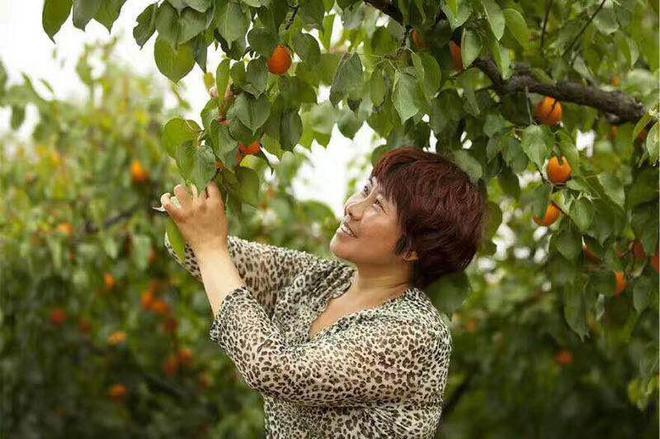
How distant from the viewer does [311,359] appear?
185 centimetres

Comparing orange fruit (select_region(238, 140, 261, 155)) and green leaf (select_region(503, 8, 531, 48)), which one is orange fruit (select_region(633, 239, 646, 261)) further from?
orange fruit (select_region(238, 140, 261, 155))

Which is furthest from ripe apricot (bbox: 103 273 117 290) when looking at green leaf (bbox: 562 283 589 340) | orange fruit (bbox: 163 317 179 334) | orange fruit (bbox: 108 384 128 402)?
green leaf (bbox: 562 283 589 340)

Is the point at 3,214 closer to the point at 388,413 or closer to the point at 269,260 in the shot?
the point at 269,260

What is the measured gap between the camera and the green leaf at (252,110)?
1825mm

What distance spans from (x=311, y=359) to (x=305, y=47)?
0.48m

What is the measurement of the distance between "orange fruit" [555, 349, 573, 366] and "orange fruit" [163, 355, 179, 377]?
57.4 inches

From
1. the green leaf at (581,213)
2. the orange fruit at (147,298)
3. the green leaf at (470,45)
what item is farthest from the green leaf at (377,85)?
the orange fruit at (147,298)

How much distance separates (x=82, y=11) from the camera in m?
1.64

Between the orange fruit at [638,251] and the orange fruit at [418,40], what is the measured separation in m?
0.69

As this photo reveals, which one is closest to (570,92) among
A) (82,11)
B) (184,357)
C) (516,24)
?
(516,24)

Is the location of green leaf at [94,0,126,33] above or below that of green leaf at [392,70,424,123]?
above

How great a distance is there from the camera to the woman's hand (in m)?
1.93

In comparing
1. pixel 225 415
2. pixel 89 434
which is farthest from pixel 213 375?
pixel 89 434

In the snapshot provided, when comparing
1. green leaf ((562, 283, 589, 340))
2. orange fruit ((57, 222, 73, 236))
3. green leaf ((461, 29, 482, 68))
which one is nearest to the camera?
green leaf ((461, 29, 482, 68))
